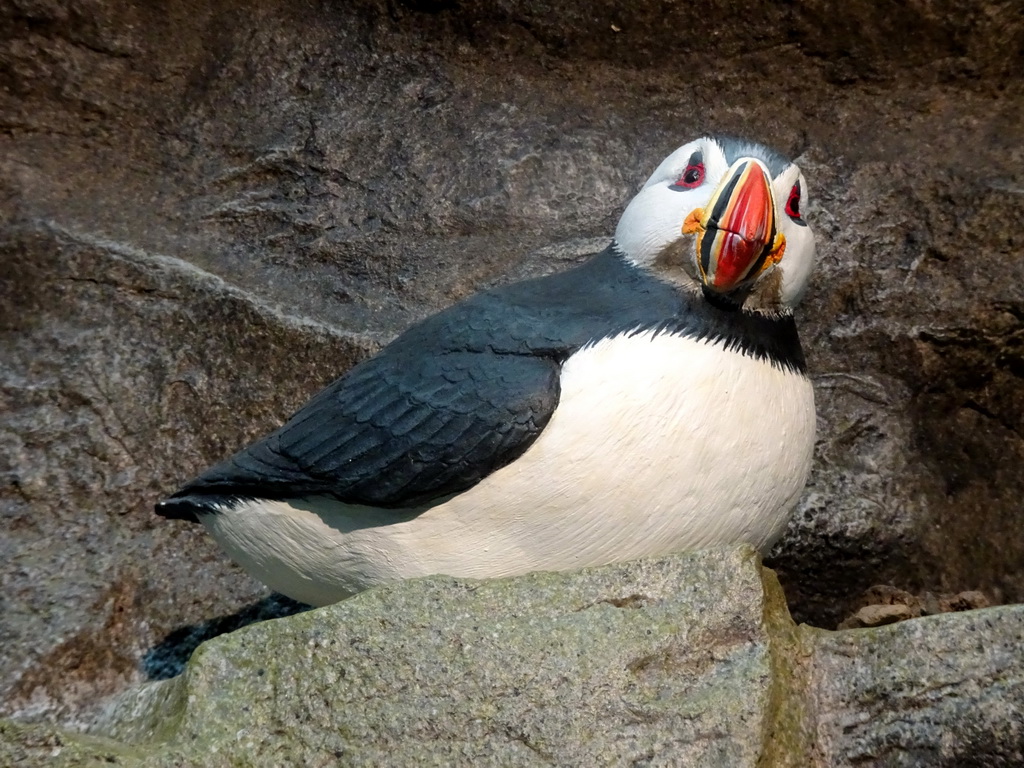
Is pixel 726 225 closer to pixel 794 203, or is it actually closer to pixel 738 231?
pixel 738 231

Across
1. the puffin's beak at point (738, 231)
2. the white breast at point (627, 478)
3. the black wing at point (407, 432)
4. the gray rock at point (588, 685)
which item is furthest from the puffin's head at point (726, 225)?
the gray rock at point (588, 685)

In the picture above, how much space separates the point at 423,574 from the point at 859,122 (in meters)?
1.89

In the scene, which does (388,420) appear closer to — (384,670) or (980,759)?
(384,670)

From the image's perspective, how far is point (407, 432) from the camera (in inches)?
73.3

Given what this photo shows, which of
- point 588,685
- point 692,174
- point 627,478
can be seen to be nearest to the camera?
point 588,685

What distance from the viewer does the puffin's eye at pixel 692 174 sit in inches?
78.6

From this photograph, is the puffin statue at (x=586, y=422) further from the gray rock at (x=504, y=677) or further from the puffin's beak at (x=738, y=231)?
the gray rock at (x=504, y=677)

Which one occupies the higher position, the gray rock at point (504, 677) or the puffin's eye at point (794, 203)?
the puffin's eye at point (794, 203)

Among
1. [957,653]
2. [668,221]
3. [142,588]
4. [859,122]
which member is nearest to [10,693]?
[142,588]

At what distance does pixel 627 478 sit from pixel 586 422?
0.10 m

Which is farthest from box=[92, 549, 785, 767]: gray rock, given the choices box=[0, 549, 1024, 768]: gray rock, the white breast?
the white breast

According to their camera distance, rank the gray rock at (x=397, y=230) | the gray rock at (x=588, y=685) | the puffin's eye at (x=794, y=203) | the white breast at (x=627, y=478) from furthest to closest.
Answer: the gray rock at (x=397, y=230) → the puffin's eye at (x=794, y=203) → the white breast at (x=627, y=478) → the gray rock at (x=588, y=685)

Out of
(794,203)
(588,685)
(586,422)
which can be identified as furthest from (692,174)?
(588,685)

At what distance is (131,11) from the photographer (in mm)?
3201
